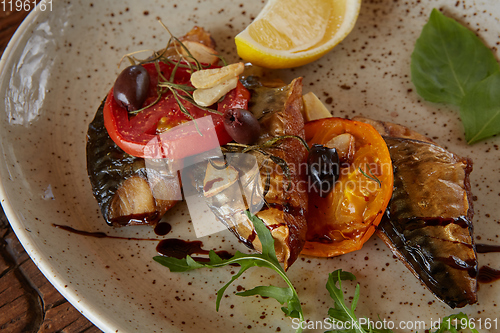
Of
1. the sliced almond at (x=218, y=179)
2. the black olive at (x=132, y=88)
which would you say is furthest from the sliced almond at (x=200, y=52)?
the sliced almond at (x=218, y=179)

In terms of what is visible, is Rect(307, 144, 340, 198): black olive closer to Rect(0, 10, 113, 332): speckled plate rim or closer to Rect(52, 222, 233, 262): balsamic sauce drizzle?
Rect(52, 222, 233, 262): balsamic sauce drizzle

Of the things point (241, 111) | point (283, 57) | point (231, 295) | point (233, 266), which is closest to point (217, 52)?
point (283, 57)

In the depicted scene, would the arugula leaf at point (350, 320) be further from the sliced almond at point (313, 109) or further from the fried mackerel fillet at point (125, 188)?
the fried mackerel fillet at point (125, 188)

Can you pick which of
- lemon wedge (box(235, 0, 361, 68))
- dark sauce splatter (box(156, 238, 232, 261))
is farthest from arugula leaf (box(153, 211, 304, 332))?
lemon wedge (box(235, 0, 361, 68))

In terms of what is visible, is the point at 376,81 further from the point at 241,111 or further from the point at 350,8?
the point at 241,111

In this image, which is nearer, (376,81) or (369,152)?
(369,152)

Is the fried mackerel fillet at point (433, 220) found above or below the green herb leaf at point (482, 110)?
below
